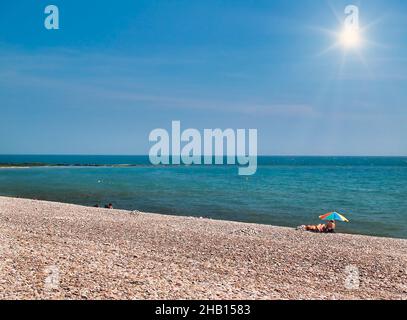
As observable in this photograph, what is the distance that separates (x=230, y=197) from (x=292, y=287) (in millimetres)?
39140

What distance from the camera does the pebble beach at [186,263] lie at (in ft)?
34.5

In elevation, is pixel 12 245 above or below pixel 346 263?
above

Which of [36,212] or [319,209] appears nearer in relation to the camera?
[36,212]

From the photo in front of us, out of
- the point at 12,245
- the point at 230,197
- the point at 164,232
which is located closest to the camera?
the point at 12,245

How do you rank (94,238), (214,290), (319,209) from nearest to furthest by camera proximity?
(214,290) < (94,238) < (319,209)

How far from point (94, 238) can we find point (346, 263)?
11.6m

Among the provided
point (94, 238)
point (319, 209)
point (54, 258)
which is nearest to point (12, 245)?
point (54, 258)

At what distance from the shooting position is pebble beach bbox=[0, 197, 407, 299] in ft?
34.5

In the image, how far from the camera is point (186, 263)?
14.3m

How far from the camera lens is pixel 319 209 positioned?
1603 inches
